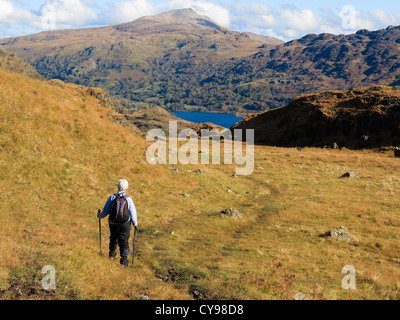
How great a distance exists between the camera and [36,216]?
1578 cm

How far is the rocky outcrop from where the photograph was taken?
216 ft

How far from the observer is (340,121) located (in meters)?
73.2

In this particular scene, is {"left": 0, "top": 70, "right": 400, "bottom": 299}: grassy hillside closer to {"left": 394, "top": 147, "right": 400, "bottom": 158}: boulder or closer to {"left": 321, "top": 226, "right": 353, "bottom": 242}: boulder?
{"left": 321, "top": 226, "right": 353, "bottom": 242}: boulder

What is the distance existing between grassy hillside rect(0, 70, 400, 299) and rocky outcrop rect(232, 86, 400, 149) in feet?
107

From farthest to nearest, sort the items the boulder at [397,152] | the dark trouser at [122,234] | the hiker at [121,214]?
the boulder at [397,152] < the dark trouser at [122,234] < the hiker at [121,214]

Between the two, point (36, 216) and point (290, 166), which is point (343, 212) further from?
point (36, 216)

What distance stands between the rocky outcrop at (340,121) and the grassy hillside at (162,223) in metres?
32.5

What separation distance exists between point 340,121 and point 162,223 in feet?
219

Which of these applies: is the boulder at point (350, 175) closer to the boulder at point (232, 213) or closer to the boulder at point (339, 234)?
the boulder at point (339, 234)

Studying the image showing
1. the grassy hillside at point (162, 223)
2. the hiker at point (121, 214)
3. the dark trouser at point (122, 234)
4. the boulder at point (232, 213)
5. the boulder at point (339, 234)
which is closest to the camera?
the grassy hillside at point (162, 223)

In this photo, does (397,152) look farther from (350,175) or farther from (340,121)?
(350,175)

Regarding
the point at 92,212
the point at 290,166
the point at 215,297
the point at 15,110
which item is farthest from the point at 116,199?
the point at 290,166

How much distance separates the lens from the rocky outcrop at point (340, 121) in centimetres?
6588

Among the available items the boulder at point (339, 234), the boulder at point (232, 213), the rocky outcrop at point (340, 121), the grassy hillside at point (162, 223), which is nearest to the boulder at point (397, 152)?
the rocky outcrop at point (340, 121)
